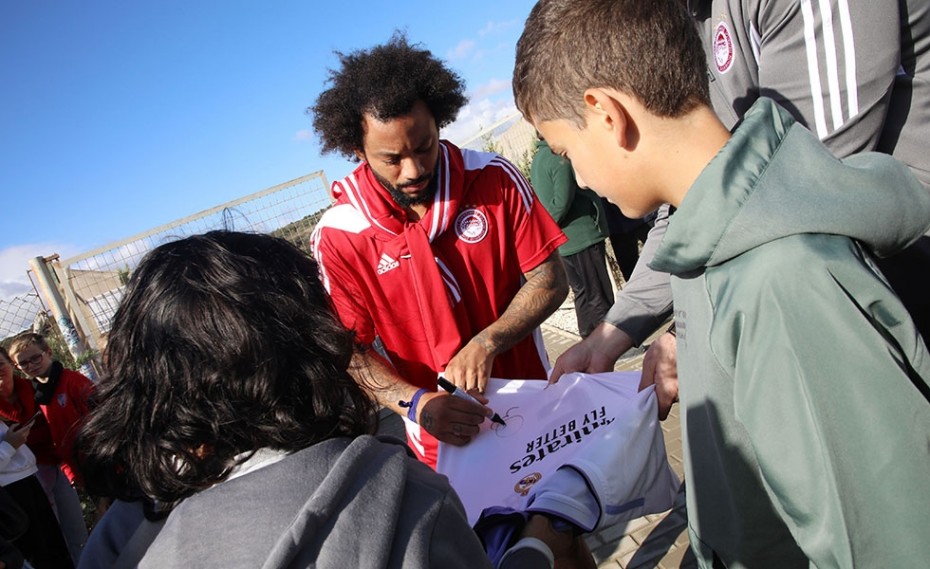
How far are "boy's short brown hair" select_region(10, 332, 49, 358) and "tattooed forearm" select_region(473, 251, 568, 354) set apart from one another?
16.9 ft

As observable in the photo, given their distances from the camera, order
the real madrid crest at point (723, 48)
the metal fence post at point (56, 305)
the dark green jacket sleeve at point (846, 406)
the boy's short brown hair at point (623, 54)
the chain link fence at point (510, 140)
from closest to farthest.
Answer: the dark green jacket sleeve at point (846, 406) < the boy's short brown hair at point (623, 54) < the real madrid crest at point (723, 48) < the metal fence post at point (56, 305) < the chain link fence at point (510, 140)

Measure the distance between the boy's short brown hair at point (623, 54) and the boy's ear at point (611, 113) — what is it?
27mm

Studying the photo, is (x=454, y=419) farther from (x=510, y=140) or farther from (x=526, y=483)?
(x=510, y=140)

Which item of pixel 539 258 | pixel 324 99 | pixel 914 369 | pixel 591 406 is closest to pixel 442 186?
pixel 539 258

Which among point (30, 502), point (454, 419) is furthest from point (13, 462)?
point (454, 419)

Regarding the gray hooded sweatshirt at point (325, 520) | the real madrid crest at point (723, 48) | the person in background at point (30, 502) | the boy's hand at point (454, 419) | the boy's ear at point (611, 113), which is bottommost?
the person in background at point (30, 502)

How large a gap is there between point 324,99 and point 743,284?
7.63 ft

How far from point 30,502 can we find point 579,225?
16.2 ft

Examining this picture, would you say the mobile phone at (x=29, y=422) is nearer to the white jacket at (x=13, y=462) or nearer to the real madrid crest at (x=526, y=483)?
the white jacket at (x=13, y=462)

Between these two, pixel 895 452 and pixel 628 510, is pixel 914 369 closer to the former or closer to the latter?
pixel 895 452

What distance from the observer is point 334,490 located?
1073mm

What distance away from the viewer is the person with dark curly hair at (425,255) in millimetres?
2494

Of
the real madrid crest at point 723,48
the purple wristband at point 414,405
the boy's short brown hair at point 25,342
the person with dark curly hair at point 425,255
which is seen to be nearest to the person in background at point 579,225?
the person with dark curly hair at point 425,255

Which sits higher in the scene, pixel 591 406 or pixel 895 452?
pixel 895 452
